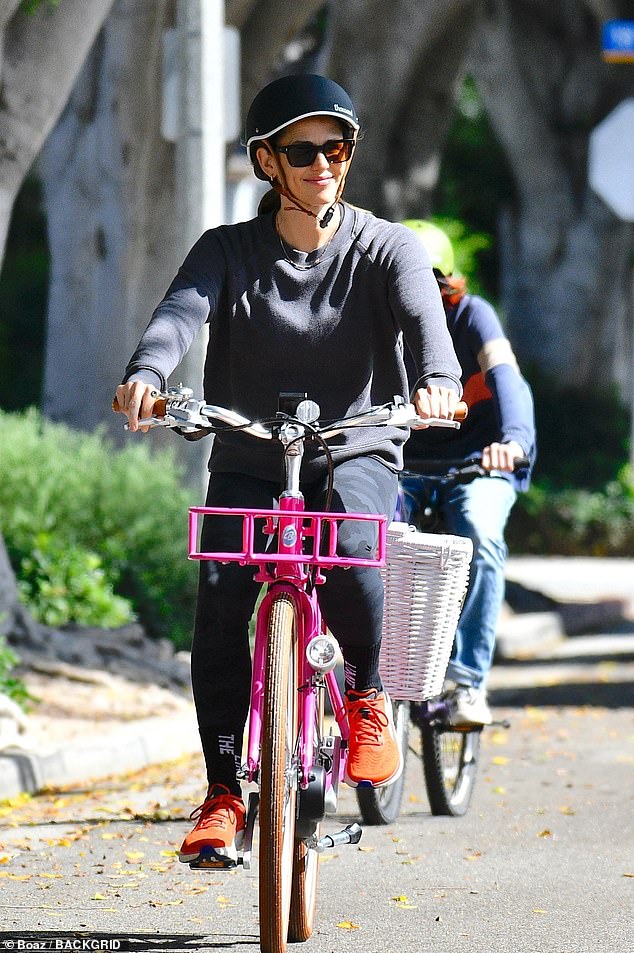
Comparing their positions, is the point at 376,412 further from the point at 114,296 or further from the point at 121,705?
the point at 114,296

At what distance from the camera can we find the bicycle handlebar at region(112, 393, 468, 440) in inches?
167

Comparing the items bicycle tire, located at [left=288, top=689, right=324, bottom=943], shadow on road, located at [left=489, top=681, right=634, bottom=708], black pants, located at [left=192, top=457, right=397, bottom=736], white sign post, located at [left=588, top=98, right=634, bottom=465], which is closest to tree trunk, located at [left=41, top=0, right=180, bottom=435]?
shadow on road, located at [left=489, top=681, right=634, bottom=708]

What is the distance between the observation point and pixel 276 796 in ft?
13.9

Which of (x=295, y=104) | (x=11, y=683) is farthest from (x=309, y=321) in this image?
(x=11, y=683)

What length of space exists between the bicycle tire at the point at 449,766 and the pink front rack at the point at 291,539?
2.31 m

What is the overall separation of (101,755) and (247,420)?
12.2 ft

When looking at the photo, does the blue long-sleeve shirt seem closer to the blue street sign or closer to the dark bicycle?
the dark bicycle

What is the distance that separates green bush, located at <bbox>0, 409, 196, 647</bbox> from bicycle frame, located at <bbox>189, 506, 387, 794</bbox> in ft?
18.6

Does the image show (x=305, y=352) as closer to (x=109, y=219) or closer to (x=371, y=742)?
(x=371, y=742)

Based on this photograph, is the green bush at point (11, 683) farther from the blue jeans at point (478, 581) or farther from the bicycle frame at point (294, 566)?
the bicycle frame at point (294, 566)

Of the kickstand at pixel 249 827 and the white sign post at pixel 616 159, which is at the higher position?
the white sign post at pixel 616 159

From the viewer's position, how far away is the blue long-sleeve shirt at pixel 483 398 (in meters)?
6.54

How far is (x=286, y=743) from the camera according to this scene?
428 centimetres

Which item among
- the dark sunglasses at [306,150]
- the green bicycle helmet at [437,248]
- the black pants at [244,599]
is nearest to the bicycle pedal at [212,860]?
the black pants at [244,599]
